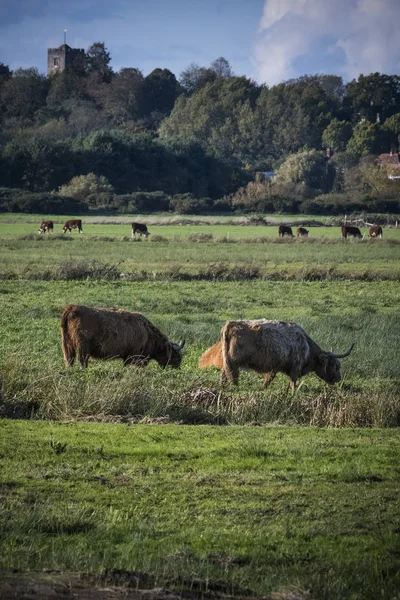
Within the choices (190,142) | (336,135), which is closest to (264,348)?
(190,142)

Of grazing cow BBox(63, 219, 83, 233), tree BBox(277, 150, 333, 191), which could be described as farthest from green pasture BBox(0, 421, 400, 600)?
tree BBox(277, 150, 333, 191)

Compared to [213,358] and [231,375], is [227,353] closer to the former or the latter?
[231,375]

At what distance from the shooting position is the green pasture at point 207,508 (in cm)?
681

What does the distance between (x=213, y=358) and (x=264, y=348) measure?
5.63ft

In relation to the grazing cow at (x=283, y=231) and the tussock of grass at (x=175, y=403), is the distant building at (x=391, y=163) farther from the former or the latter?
the tussock of grass at (x=175, y=403)

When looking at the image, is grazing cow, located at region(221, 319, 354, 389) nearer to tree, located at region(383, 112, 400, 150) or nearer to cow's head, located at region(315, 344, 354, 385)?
cow's head, located at region(315, 344, 354, 385)

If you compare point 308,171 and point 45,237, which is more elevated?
point 308,171

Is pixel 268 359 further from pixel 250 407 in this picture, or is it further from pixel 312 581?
pixel 312 581

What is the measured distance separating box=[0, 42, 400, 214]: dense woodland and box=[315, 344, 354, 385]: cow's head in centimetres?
7501

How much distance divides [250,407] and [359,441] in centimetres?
272

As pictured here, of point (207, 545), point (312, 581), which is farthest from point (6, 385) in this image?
point (312, 581)

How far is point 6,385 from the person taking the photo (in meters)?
14.0

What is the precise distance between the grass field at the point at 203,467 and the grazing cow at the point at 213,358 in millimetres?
253

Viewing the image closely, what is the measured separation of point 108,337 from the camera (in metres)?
16.7
